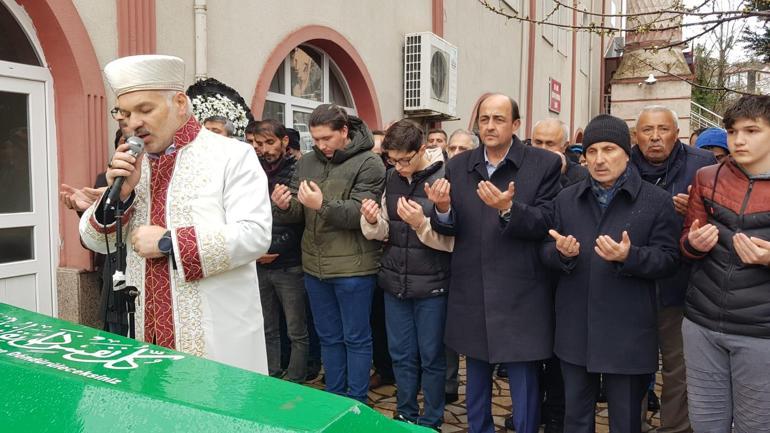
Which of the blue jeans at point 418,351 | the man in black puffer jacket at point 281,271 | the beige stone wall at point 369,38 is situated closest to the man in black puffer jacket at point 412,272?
the blue jeans at point 418,351

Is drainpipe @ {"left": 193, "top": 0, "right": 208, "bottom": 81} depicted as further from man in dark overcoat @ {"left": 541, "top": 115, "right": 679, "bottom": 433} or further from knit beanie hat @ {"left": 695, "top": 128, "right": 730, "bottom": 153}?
knit beanie hat @ {"left": 695, "top": 128, "right": 730, "bottom": 153}

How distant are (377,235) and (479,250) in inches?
26.3

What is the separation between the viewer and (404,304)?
3.52 meters

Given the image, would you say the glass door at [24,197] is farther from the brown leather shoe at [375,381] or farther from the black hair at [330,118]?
the brown leather shoe at [375,381]

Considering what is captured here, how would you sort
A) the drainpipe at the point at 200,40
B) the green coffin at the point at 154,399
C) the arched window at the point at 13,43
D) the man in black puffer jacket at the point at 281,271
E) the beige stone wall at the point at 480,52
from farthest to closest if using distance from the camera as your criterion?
the beige stone wall at the point at 480,52 < the drainpipe at the point at 200,40 < the man in black puffer jacket at the point at 281,271 < the arched window at the point at 13,43 < the green coffin at the point at 154,399

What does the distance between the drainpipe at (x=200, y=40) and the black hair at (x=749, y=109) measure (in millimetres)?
3716

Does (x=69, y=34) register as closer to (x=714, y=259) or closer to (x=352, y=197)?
(x=352, y=197)

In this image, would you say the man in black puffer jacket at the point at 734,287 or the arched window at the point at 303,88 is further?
the arched window at the point at 303,88

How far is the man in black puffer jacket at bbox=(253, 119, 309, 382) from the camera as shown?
4.07 metres

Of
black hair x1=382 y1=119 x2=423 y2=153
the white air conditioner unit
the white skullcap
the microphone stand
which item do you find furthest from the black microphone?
the white air conditioner unit

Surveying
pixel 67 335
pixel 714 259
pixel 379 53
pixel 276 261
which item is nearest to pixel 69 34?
pixel 276 261

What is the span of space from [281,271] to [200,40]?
2014mm

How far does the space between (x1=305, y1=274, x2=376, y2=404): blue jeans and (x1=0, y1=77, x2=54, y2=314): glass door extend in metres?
1.77

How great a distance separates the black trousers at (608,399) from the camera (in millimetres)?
2797
